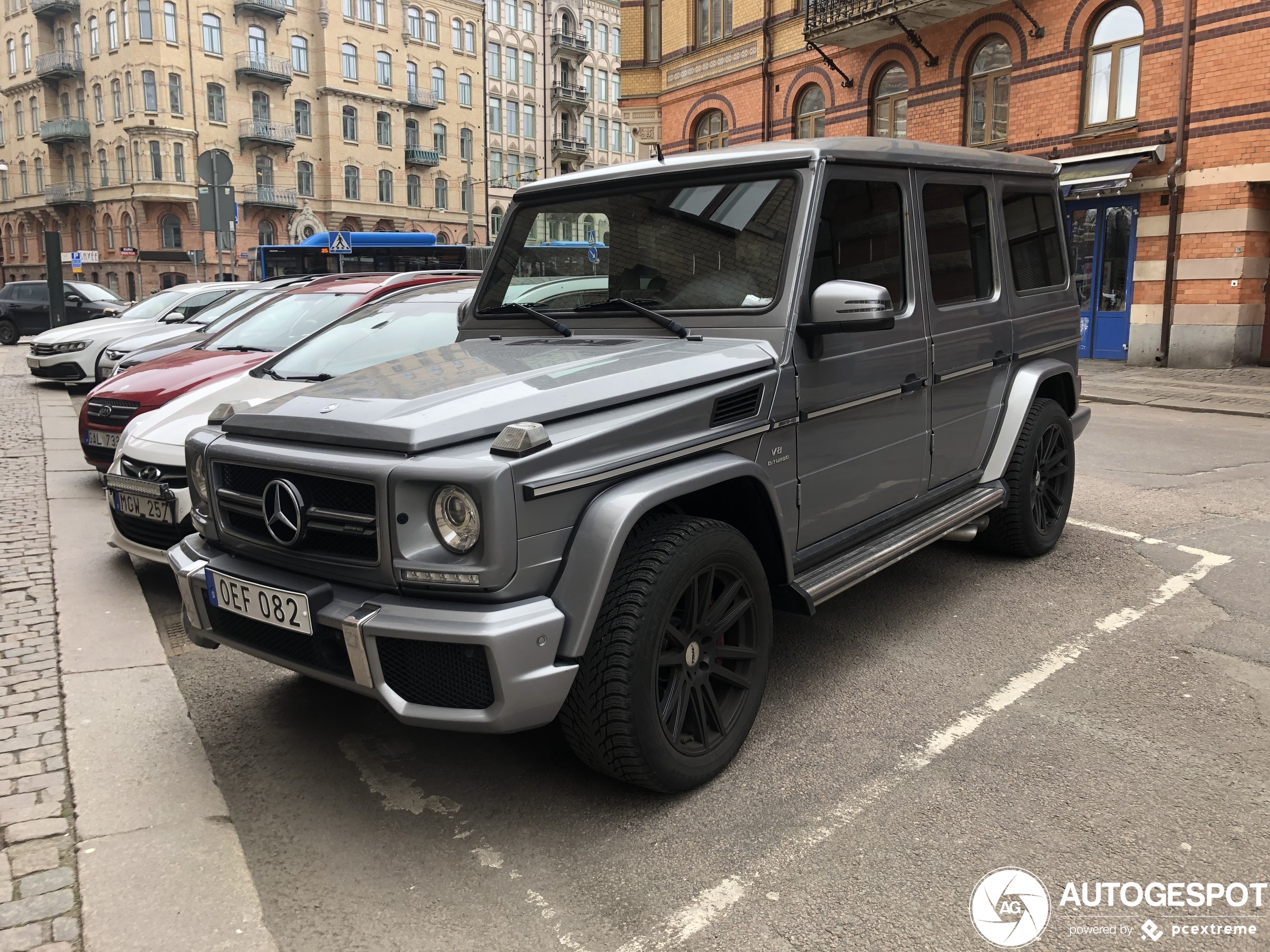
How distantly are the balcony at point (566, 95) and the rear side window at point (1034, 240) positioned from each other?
6956 cm

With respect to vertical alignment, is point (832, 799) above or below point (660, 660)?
below

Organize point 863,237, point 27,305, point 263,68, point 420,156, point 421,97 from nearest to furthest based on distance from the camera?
1. point 863,237
2. point 27,305
3. point 263,68
4. point 420,156
5. point 421,97

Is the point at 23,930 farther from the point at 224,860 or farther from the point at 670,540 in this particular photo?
the point at 670,540

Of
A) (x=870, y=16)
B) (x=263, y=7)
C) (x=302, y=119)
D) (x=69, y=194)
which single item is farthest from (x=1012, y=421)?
(x=69, y=194)

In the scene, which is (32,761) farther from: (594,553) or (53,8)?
(53,8)

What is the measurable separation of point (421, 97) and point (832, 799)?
65.5 m

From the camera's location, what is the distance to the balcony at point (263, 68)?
177 feet

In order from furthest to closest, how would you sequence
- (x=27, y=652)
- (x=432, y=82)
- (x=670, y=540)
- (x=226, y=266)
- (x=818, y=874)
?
(x=432, y=82) < (x=226, y=266) < (x=27, y=652) < (x=670, y=540) < (x=818, y=874)

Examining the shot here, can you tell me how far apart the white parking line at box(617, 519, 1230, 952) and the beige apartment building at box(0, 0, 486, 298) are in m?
50.2

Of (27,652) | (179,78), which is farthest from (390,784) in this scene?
(179,78)

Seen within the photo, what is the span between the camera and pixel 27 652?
4590mm

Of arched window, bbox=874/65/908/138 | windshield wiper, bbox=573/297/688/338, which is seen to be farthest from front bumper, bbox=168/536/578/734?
arched window, bbox=874/65/908/138

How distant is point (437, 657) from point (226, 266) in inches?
2342

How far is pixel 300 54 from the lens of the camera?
5753cm
